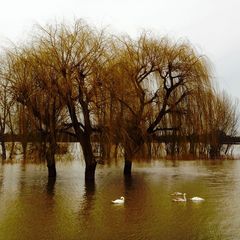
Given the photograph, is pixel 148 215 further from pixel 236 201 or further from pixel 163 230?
pixel 236 201

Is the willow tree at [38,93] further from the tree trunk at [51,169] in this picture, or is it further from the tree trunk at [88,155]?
the tree trunk at [51,169]

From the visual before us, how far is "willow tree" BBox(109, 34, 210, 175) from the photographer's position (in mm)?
21922

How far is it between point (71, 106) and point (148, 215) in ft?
24.5

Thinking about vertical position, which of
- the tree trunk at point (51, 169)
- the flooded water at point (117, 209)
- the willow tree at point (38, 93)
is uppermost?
the willow tree at point (38, 93)

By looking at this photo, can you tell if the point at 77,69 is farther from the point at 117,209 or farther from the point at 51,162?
the point at 117,209

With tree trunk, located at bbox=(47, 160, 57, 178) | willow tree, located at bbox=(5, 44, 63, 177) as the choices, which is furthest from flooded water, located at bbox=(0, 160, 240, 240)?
willow tree, located at bbox=(5, 44, 63, 177)

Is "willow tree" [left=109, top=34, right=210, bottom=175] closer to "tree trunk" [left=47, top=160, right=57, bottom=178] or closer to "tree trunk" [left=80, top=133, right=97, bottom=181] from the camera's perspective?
"tree trunk" [left=80, top=133, right=97, bottom=181]

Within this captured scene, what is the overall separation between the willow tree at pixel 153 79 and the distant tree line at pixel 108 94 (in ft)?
0.15

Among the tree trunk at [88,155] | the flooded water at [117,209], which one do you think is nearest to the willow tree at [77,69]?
the tree trunk at [88,155]

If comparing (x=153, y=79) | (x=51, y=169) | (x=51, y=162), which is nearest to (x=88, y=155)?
(x=51, y=162)

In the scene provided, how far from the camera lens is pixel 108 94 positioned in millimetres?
19609

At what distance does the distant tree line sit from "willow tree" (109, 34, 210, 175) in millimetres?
46

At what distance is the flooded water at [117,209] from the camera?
35.3 ft

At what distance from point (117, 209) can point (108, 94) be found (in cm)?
691
